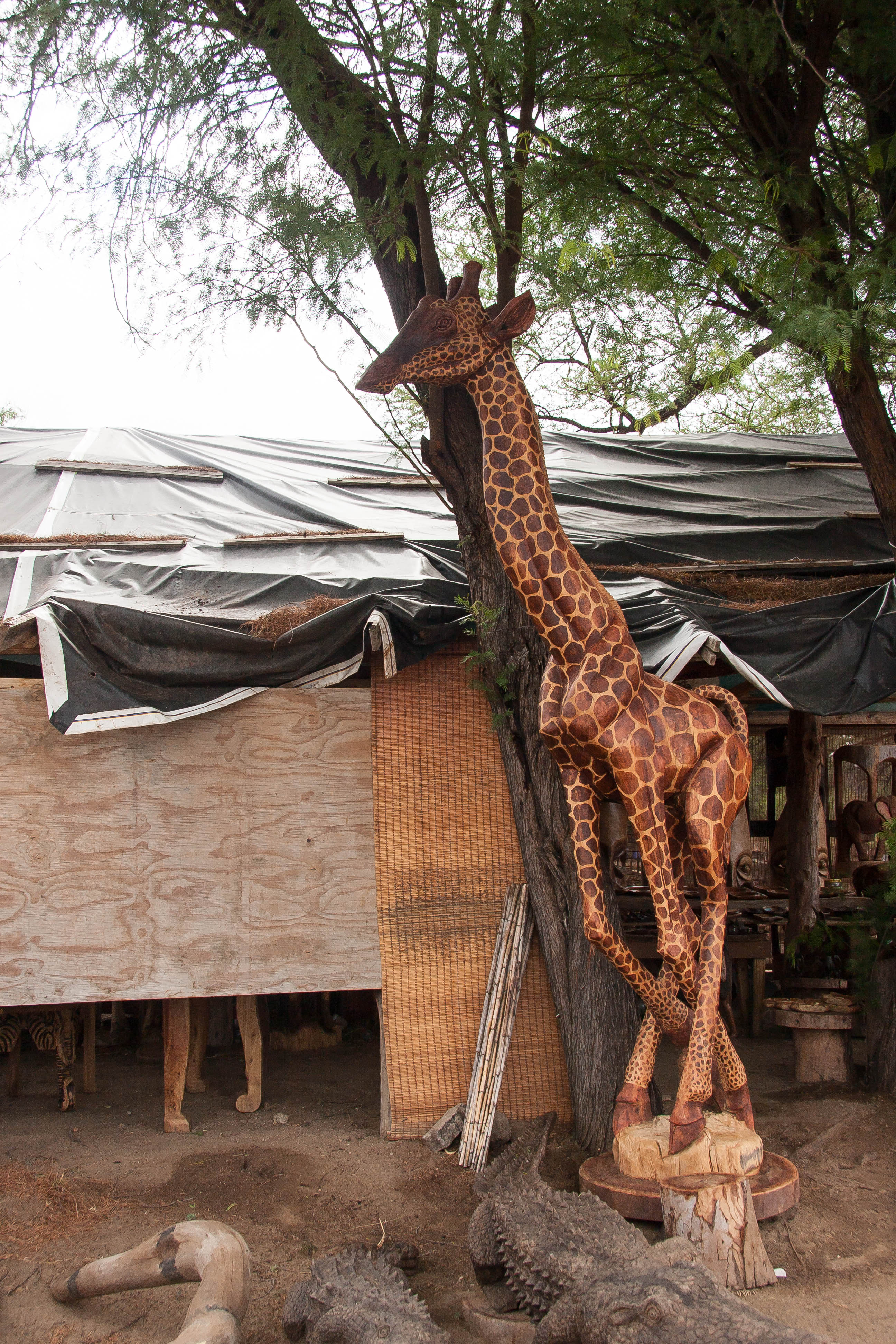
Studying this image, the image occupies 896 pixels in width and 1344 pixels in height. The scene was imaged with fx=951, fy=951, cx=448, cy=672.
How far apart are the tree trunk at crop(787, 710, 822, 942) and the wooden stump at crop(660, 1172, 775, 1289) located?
436 centimetres

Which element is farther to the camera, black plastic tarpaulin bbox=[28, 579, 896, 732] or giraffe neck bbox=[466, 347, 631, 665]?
black plastic tarpaulin bbox=[28, 579, 896, 732]

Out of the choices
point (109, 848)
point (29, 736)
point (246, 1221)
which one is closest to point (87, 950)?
point (109, 848)

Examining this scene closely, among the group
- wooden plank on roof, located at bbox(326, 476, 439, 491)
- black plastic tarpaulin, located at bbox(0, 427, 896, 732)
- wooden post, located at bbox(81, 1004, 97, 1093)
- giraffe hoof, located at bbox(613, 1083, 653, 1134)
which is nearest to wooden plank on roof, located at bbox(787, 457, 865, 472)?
black plastic tarpaulin, located at bbox(0, 427, 896, 732)

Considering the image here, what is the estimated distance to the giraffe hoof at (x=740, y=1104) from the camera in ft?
13.4

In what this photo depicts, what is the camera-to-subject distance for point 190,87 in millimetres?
4793

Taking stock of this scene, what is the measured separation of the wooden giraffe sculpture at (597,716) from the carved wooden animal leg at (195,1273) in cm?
164

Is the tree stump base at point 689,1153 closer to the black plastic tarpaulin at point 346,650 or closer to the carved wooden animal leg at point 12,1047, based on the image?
the black plastic tarpaulin at point 346,650

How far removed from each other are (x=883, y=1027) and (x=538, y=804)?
2526 mm

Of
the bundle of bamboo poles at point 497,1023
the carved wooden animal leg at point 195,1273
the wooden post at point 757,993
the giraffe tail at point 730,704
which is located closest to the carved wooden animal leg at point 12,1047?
the carved wooden animal leg at point 195,1273

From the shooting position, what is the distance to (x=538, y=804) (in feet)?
16.4

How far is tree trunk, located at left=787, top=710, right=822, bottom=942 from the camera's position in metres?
7.62

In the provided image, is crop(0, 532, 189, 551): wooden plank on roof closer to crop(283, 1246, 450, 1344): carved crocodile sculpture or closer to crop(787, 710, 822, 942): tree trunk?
crop(283, 1246, 450, 1344): carved crocodile sculpture

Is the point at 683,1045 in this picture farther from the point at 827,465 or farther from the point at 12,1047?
the point at 827,465

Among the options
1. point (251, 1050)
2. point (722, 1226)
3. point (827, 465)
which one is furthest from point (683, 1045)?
point (827, 465)
